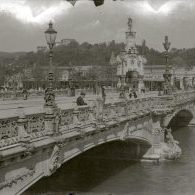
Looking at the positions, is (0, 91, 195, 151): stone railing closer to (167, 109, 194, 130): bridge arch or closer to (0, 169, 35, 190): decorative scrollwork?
(0, 169, 35, 190): decorative scrollwork

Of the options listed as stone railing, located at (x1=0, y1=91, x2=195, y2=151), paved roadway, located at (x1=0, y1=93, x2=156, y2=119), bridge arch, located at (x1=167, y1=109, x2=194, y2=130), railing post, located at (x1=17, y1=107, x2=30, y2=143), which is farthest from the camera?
bridge arch, located at (x1=167, y1=109, x2=194, y2=130)

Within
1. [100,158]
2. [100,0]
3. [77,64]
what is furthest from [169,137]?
[77,64]

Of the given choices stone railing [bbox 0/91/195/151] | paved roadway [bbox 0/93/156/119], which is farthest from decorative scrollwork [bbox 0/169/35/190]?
paved roadway [bbox 0/93/156/119]

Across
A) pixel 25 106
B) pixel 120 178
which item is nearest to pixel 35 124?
pixel 25 106

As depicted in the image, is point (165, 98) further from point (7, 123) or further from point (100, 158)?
point (7, 123)

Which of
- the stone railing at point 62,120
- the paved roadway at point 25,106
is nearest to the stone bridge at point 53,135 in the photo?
the stone railing at point 62,120

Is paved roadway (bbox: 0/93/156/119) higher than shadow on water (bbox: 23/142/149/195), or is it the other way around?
paved roadway (bbox: 0/93/156/119)

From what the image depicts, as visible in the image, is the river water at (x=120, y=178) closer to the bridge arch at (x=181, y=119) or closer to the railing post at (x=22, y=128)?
the railing post at (x=22, y=128)
